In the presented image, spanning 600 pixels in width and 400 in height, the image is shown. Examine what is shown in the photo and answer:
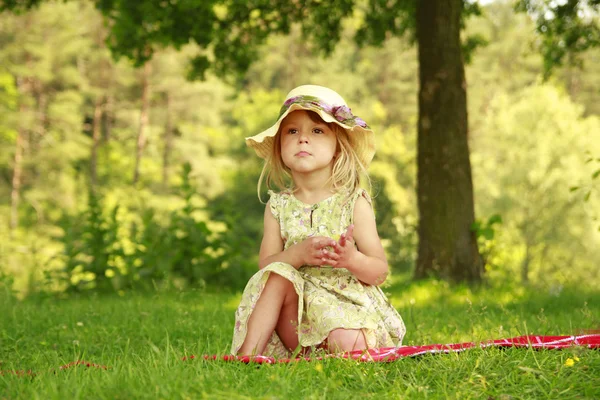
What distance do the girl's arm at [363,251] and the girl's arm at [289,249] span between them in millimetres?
82

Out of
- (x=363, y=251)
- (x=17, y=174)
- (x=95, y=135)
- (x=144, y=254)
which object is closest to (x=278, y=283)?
(x=363, y=251)

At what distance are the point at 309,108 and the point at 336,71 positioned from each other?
3971 cm

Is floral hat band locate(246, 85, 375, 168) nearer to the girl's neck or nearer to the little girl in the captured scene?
the little girl

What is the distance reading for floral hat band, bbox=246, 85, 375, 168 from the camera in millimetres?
3350

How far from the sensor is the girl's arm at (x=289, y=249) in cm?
302

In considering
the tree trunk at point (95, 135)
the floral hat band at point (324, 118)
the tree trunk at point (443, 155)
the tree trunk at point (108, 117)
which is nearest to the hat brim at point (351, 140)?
the floral hat band at point (324, 118)

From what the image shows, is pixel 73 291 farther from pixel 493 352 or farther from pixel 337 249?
pixel 493 352

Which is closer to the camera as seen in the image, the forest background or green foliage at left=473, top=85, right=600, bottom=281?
green foliage at left=473, top=85, right=600, bottom=281

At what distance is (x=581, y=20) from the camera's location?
30.8 feet

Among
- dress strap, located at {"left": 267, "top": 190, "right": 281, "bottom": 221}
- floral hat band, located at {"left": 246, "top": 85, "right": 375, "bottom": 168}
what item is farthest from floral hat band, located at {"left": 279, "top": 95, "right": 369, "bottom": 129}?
dress strap, located at {"left": 267, "top": 190, "right": 281, "bottom": 221}

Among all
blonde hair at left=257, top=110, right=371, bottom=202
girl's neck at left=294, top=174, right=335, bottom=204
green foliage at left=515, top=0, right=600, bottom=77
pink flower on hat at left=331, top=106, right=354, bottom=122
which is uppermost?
green foliage at left=515, top=0, right=600, bottom=77

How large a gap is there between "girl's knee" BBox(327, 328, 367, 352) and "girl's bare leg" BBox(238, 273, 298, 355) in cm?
19

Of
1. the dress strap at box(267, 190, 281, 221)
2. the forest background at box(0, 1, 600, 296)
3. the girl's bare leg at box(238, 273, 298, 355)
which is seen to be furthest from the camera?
the forest background at box(0, 1, 600, 296)

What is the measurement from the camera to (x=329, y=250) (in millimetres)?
3096
